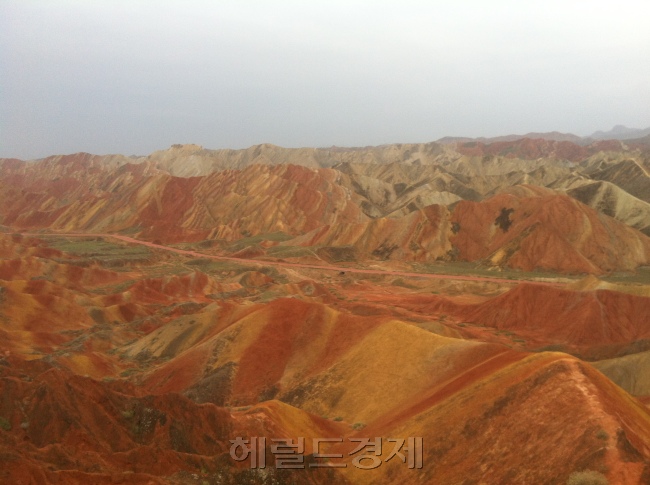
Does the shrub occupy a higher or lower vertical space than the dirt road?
higher

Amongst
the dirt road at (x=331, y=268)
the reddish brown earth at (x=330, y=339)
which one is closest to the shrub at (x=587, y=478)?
the reddish brown earth at (x=330, y=339)

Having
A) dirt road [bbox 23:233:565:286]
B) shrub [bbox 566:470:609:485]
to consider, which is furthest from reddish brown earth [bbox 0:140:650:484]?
dirt road [bbox 23:233:565:286]

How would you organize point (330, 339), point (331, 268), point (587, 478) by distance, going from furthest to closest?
point (331, 268) → point (330, 339) → point (587, 478)

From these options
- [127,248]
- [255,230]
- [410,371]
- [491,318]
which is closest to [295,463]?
[410,371]

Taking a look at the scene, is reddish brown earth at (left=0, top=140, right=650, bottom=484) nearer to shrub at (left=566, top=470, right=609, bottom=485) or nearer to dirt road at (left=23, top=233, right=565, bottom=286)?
shrub at (left=566, top=470, right=609, bottom=485)

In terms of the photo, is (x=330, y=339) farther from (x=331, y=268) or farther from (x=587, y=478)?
(x=331, y=268)

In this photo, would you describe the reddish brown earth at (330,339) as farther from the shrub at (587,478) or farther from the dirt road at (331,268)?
the dirt road at (331,268)

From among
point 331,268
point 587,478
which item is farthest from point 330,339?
point 331,268

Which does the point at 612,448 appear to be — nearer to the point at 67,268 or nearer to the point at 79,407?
the point at 79,407
